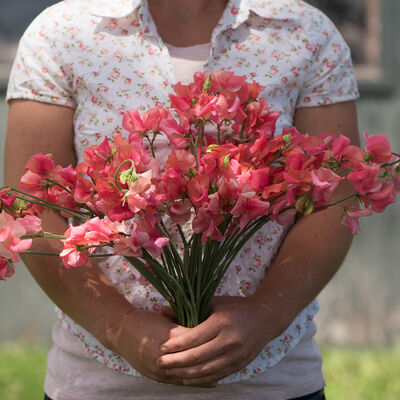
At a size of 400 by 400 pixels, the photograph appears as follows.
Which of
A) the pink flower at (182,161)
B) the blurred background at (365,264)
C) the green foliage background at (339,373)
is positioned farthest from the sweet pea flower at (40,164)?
the blurred background at (365,264)

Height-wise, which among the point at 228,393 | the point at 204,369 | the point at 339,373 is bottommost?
the point at 339,373

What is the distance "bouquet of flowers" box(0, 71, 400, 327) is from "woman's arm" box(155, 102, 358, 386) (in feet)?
0.39

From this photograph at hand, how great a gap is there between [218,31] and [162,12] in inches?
5.5

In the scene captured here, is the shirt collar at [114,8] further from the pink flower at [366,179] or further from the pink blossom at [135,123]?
the pink flower at [366,179]

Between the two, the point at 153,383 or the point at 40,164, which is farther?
the point at 153,383

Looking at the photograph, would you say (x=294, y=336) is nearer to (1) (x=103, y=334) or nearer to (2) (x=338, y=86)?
(1) (x=103, y=334)

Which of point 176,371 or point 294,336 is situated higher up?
point 176,371

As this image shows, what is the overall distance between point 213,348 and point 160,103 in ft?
1.82

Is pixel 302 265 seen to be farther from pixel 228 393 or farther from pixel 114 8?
pixel 114 8

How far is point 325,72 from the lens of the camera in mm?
1719

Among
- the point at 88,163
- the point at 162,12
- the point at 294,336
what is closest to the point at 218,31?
the point at 162,12

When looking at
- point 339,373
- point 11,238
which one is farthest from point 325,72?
point 339,373

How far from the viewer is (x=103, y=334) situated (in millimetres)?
1544

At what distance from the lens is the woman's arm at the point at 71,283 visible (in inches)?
57.6
